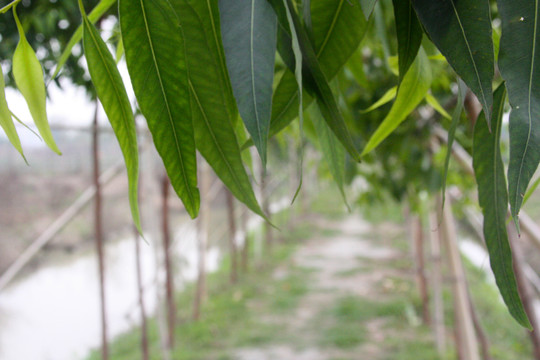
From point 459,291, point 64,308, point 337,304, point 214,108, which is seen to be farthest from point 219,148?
point 337,304

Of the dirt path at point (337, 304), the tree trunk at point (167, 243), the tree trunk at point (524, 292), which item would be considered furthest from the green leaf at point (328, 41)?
the dirt path at point (337, 304)

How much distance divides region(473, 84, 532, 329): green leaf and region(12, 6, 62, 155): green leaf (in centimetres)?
27

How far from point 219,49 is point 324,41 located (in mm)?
67

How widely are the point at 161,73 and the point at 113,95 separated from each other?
42 mm

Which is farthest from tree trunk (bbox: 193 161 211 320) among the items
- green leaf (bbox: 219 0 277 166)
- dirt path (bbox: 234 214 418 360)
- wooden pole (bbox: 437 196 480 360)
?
green leaf (bbox: 219 0 277 166)

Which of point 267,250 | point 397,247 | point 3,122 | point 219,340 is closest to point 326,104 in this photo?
point 3,122

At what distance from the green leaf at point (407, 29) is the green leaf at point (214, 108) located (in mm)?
106

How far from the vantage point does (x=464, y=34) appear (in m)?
0.24

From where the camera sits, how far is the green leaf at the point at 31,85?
0.28 m

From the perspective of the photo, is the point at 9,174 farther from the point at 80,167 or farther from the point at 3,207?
the point at 80,167

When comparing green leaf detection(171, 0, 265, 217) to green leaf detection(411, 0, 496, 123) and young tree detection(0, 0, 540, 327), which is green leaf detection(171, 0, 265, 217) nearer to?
young tree detection(0, 0, 540, 327)

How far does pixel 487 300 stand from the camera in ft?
10.8

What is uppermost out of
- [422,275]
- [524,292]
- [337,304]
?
[524,292]

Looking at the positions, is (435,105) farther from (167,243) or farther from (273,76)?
(167,243)
